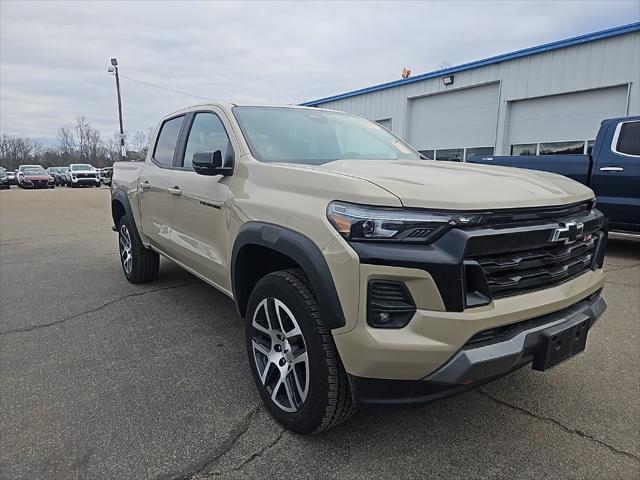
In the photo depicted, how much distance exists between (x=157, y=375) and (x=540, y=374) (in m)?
2.58

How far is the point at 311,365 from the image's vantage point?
2.14 metres

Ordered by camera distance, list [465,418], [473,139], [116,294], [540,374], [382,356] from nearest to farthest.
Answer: [382,356] → [465,418] → [540,374] → [116,294] → [473,139]

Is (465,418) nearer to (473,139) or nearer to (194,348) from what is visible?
(194,348)

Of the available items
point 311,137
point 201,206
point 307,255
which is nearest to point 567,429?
point 307,255

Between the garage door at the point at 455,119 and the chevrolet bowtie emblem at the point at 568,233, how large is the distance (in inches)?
513

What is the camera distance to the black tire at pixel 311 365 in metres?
2.09

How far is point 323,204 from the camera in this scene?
212 centimetres

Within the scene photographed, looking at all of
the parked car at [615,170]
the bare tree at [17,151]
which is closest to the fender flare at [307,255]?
the parked car at [615,170]

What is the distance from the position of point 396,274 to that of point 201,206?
76.9 inches

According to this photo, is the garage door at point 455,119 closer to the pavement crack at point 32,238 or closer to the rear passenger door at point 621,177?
the rear passenger door at point 621,177

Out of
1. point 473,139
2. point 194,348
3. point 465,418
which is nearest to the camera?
point 465,418

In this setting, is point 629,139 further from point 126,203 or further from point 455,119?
point 455,119

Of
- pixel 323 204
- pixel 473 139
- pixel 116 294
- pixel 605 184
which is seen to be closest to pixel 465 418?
pixel 323 204

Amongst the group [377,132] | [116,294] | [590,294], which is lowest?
[116,294]
